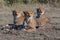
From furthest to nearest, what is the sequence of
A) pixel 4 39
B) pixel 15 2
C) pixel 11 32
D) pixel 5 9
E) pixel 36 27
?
pixel 15 2 → pixel 5 9 → pixel 36 27 → pixel 11 32 → pixel 4 39

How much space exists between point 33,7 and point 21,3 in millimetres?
1452

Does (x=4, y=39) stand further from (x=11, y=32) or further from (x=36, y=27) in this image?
(x=36, y=27)

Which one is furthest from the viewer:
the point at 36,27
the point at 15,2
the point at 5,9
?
the point at 15,2

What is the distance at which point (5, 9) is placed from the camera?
691 inches

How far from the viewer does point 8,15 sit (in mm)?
15391

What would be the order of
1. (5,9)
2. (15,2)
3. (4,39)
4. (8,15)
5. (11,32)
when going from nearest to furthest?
(4,39) < (11,32) < (8,15) < (5,9) < (15,2)

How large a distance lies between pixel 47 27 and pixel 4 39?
240 centimetres

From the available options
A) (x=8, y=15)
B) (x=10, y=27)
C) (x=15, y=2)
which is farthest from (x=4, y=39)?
(x=15, y=2)

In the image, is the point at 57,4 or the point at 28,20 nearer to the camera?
the point at 28,20

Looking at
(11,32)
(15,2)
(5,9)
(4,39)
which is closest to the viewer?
(4,39)

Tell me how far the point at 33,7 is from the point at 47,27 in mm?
6797

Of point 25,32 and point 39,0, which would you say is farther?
point 39,0

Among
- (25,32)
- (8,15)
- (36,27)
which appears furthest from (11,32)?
(8,15)

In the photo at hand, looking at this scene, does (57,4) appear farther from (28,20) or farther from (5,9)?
(28,20)
